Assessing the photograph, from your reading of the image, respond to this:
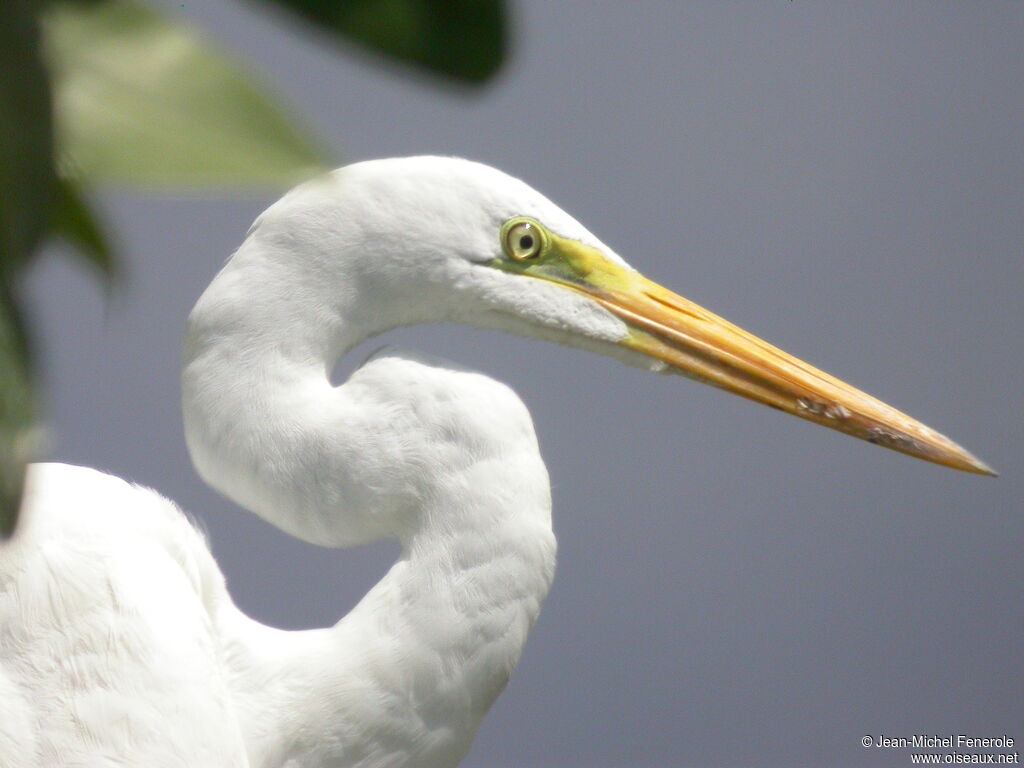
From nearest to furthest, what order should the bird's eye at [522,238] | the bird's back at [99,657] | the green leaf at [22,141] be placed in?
the green leaf at [22,141] < the bird's back at [99,657] < the bird's eye at [522,238]

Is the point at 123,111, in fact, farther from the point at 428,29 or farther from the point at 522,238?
the point at 522,238

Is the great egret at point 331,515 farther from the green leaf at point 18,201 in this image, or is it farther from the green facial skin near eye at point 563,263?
the green leaf at point 18,201

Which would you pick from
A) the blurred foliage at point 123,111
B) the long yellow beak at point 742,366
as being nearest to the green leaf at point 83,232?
the blurred foliage at point 123,111

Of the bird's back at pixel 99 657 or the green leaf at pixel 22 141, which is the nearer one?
the green leaf at pixel 22 141

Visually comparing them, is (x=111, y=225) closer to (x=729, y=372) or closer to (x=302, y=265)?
(x=302, y=265)

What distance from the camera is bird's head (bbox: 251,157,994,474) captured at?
0.89 metres

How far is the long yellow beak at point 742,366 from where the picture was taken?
3.15 ft

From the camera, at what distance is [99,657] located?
2.67ft

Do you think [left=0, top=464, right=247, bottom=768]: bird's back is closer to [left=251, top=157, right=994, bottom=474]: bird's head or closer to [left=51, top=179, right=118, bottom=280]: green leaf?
[left=251, top=157, right=994, bottom=474]: bird's head

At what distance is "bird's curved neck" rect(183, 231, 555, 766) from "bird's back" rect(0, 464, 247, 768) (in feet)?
0.22

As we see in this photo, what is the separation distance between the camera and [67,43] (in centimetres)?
14

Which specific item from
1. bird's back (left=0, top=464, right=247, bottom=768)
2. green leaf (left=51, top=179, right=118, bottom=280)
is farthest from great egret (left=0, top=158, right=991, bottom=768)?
green leaf (left=51, top=179, right=118, bottom=280)

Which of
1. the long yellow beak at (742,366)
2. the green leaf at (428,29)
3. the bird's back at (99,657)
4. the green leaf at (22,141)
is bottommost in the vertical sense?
the bird's back at (99,657)

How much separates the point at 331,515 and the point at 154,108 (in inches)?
29.4
